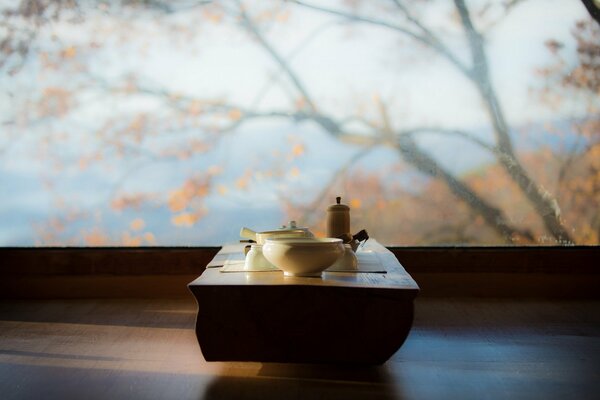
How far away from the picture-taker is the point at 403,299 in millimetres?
2697

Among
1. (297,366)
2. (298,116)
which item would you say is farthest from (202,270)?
(297,366)

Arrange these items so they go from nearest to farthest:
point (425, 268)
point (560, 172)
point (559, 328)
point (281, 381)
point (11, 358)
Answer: point (281, 381) < point (11, 358) < point (559, 328) < point (425, 268) < point (560, 172)

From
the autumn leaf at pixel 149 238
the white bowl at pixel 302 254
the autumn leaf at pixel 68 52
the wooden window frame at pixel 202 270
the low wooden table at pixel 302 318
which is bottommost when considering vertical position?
the wooden window frame at pixel 202 270

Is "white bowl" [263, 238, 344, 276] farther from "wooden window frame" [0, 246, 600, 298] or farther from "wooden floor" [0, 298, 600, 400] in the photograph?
"wooden window frame" [0, 246, 600, 298]

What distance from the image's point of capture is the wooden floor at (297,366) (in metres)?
2.69

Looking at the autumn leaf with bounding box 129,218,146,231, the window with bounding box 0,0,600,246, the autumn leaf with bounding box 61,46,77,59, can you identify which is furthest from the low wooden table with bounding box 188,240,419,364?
the autumn leaf with bounding box 61,46,77,59

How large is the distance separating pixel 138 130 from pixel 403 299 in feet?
9.69

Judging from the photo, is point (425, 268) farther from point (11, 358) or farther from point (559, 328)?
point (11, 358)

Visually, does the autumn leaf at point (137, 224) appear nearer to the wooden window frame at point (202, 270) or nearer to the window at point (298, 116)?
the window at point (298, 116)

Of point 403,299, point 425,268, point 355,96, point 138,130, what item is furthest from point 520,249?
point 138,130

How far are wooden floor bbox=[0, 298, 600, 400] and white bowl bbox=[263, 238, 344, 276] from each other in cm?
41

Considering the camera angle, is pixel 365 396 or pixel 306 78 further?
pixel 306 78

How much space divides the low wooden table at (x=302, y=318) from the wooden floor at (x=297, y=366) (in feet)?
0.37

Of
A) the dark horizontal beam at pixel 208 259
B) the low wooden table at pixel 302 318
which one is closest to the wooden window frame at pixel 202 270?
the dark horizontal beam at pixel 208 259
